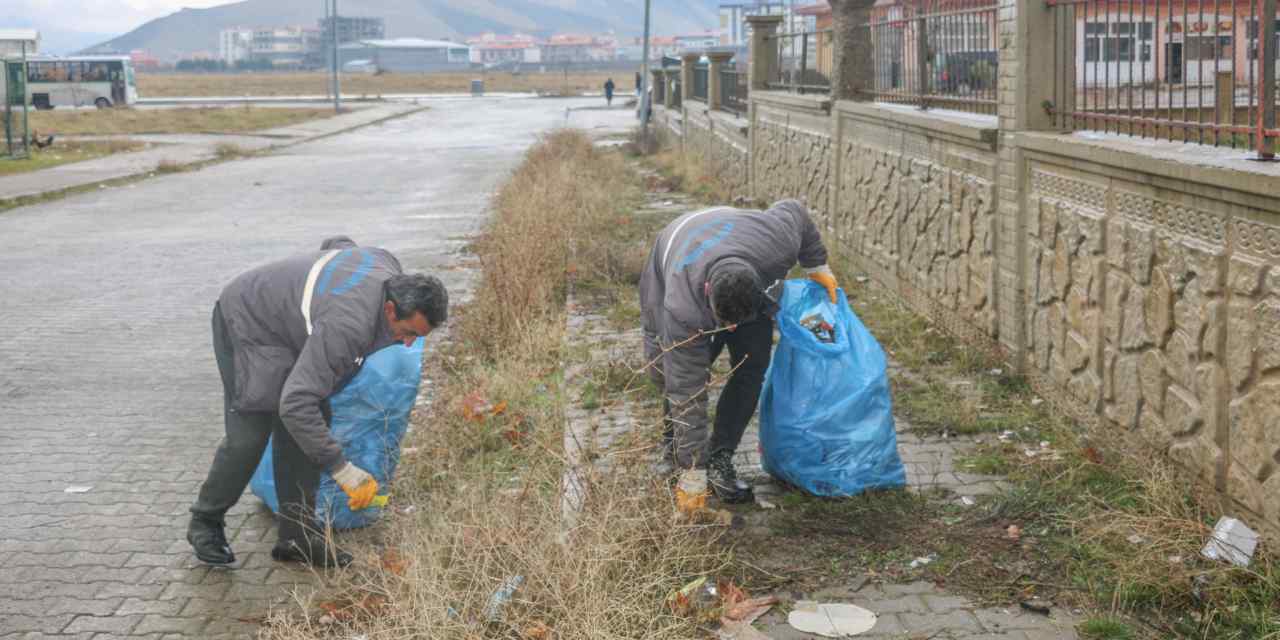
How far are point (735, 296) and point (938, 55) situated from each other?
5.34 meters

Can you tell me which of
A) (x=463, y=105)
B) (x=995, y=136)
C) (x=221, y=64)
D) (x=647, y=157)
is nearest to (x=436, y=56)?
(x=221, y=64)

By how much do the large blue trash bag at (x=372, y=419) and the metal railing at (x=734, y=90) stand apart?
530 inches

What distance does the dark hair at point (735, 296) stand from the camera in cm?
485

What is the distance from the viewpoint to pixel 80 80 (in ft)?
210

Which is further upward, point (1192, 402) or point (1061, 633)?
point (1192, 402)

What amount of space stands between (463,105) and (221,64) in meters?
142

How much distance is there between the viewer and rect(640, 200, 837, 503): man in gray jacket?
16.5 ft

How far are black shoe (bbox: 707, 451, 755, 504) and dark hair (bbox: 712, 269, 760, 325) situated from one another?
0.82 meters

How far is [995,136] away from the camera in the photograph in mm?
7547

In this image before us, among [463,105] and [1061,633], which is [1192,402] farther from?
[463,105]

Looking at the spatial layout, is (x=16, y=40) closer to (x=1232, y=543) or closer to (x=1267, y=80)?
(x=1267, y=80)

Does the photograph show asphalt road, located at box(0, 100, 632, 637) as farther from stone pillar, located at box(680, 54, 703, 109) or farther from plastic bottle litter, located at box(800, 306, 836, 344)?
stone pillar, located at box(680, 54, 703, 109)

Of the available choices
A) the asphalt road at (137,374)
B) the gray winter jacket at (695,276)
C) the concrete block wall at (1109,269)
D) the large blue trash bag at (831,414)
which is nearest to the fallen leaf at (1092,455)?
the concrete block wall at (1109,269)

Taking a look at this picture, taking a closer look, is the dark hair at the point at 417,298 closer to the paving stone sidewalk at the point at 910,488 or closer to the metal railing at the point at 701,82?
the paving stone sidewalk at the point at 910,488
